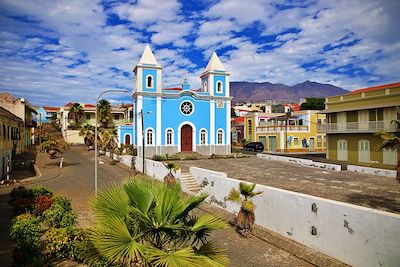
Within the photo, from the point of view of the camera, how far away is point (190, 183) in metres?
18.4

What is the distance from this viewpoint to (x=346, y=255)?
7.83 m

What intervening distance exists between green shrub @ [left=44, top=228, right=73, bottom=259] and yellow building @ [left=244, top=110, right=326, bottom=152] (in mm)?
41274

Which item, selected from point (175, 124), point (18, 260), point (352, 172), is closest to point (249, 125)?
point (175, 124)

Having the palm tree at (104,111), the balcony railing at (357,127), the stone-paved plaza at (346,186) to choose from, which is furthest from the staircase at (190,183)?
the palm tree at (104,111)

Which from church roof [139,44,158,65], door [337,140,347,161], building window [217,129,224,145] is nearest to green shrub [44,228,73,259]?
church roof [139,44,158,65]

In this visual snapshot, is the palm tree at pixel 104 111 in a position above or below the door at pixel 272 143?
above

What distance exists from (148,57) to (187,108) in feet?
23.7

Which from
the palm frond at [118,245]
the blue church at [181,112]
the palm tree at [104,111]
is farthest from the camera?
the palm tree at [104,111]

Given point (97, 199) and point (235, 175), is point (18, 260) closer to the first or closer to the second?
point (97, 199)

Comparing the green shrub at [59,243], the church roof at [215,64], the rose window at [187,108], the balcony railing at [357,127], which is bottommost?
the green shrub at [59,243]

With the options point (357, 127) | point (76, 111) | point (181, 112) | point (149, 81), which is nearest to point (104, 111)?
point (76, 111)

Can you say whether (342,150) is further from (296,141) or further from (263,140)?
(263,140)

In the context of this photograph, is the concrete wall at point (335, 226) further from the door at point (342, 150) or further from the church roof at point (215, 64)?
the church roof at point (215, 64)

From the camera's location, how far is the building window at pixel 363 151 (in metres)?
28.8
